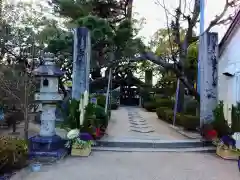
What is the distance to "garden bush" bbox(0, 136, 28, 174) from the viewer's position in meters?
4.75

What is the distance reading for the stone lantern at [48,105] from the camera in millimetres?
6270

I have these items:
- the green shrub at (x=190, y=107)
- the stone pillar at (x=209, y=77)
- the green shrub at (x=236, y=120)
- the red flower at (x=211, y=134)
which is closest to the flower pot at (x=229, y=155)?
the green shrub at (x=236, y=120)

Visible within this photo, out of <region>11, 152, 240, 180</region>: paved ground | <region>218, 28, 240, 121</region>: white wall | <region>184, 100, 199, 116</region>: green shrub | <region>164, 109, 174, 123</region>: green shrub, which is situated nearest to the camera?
<region>11, 152, 240, 180</region>: paved ground

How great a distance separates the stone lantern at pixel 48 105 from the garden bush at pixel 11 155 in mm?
838

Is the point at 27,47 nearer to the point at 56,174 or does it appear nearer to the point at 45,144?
the point at 45,144

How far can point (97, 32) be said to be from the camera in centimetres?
1108

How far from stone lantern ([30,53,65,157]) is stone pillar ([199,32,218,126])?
460 cm

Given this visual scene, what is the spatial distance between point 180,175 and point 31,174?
290 cm

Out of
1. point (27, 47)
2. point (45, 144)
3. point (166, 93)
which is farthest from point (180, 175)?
point (166, 93)

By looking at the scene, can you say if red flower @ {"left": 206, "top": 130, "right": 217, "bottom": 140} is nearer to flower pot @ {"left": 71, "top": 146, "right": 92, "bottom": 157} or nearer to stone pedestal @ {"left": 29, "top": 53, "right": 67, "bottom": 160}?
flower pot @ {"left": 71, "top": 146, "right": 92, "bottom": 157}

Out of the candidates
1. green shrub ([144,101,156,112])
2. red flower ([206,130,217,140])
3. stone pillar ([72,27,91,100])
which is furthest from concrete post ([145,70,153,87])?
red flower ([206,130,217,140])

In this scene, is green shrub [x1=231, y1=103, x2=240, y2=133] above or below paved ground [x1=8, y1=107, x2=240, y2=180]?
above

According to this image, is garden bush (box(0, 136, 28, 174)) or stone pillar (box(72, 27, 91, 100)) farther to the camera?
stone pillar (box(72, 27, 91, 100))

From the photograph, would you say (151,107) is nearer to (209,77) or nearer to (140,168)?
(209,77)
